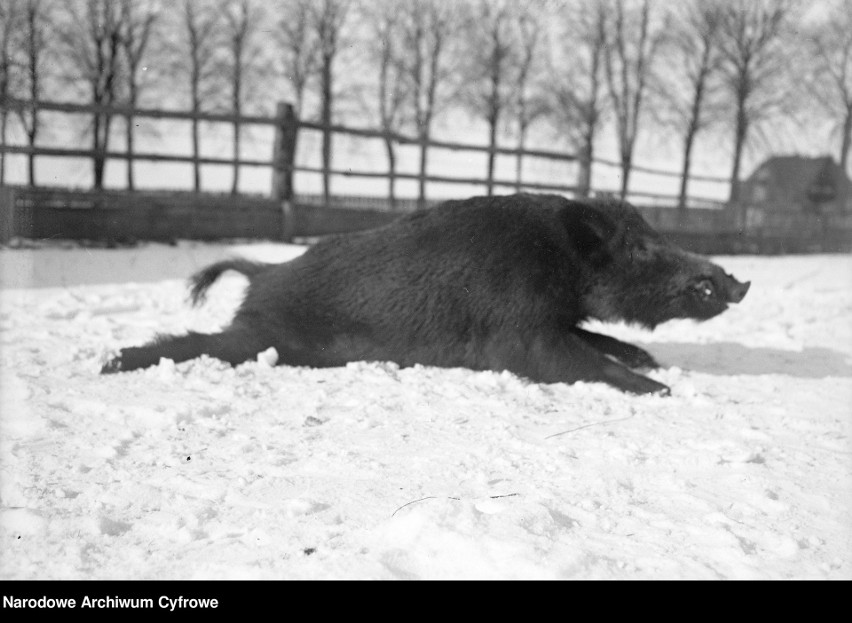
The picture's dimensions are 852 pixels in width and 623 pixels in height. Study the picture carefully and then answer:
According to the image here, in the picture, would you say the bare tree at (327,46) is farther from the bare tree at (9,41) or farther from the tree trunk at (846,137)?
the tree trunk at (846,137)

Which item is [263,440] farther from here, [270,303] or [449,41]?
[449,41]

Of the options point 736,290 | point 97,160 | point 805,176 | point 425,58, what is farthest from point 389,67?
point 805,176

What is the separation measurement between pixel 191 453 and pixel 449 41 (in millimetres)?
11532

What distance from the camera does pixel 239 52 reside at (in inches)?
515

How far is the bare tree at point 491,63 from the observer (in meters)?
10.9

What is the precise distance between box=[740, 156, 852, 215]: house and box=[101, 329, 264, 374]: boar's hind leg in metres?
15.2

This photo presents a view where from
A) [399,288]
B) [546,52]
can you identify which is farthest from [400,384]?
[546,52]

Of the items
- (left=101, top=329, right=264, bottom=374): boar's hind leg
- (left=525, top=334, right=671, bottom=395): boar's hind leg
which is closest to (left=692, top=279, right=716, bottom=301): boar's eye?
(left=525, top=334, right=671, bottom=395): boar's hind leg

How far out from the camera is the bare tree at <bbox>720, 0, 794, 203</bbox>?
9.91 m

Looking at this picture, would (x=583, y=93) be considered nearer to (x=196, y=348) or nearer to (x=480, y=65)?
(x=480, y=65)

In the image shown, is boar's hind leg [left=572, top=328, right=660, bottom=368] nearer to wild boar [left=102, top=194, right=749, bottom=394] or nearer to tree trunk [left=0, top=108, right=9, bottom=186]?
wild boar [left=102, top=194, right=749, bottom=394]

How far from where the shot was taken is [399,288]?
3857mm

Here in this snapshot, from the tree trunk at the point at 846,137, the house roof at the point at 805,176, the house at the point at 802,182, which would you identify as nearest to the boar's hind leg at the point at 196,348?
the tree trunk at the point at 846,137
